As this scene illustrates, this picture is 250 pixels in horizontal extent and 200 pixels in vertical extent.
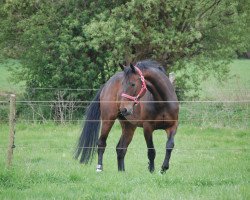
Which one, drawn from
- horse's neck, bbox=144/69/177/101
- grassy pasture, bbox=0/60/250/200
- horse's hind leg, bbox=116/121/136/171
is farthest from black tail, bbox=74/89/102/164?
horse's neck, bbox=144/69/177/101

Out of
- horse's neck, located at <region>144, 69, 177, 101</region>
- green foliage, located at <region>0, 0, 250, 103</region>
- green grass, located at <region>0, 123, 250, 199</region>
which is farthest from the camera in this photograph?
green foliage, located at <region>0, 0, 250, 103</region>

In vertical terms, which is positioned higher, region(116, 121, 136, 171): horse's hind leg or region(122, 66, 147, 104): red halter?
region(122, 66, 147, 104): red halter

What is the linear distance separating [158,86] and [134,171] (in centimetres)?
168

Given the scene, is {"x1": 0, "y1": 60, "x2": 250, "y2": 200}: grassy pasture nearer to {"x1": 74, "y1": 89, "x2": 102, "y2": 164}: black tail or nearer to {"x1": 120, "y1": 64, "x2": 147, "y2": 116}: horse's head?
{"x1": 74, "y1": 89, "x2": 102, "y2": 164}: black tail

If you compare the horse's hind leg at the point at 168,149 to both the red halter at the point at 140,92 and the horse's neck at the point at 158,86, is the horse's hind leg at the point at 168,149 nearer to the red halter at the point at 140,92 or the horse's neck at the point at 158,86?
the horse's neck at the point at 158,86

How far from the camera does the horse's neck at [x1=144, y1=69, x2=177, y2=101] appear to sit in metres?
9.41

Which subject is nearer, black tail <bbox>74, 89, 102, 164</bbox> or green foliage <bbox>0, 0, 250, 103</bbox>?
black tail <bbox>74, 89, 102, 164</bbox>

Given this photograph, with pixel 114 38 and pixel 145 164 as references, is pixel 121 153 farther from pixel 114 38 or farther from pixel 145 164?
pixel 114 38

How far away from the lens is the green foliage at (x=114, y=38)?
1822 cm

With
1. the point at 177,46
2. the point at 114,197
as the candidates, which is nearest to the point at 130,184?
the point at 114,197

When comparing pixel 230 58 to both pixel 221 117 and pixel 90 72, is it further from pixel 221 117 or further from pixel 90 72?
pixel 90 72

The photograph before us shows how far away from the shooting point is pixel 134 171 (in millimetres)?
9555

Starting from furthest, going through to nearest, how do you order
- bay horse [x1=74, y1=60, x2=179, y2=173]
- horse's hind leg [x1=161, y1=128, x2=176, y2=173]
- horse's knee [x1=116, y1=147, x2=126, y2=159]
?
horse's knee [x1=116, y1=147, x2=126, y2=159], bay horse [x1=74, y1=60, x2=179, y2=173], horse's hind leg [x1=161, y1=128, x2=176, y2=173]

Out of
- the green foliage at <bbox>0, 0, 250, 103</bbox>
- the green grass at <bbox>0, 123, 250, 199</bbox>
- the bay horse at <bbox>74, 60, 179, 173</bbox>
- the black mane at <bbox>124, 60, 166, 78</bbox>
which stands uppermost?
the green foliage at <bbox>0, 0, 250, 103</bbox>
